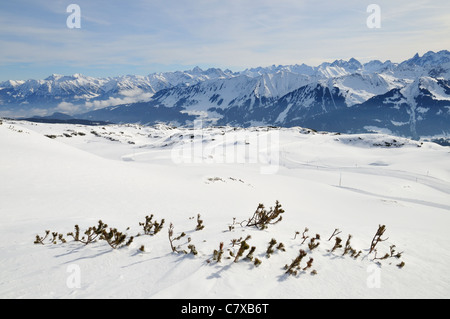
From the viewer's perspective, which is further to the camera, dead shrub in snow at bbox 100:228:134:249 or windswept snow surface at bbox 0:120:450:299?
dead shrub in snow at bbox 100:228:134:249

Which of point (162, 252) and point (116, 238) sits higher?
point (116, 238)

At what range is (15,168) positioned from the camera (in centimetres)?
1230

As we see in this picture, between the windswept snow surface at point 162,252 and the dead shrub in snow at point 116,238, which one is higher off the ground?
the dead shrub in snow at point 116,238

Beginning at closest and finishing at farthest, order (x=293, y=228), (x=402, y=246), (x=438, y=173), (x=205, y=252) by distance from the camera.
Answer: (x=205, y=252)
(x=402, y=246)
(x=293, y=228)
(x=438, y=173)

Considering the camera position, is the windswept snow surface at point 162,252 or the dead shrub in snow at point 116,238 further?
the dead shrub in snow at point 116,238

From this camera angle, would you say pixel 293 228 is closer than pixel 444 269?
No

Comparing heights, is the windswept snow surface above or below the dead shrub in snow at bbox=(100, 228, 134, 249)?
below

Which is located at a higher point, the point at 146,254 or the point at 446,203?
the point at 146,254
